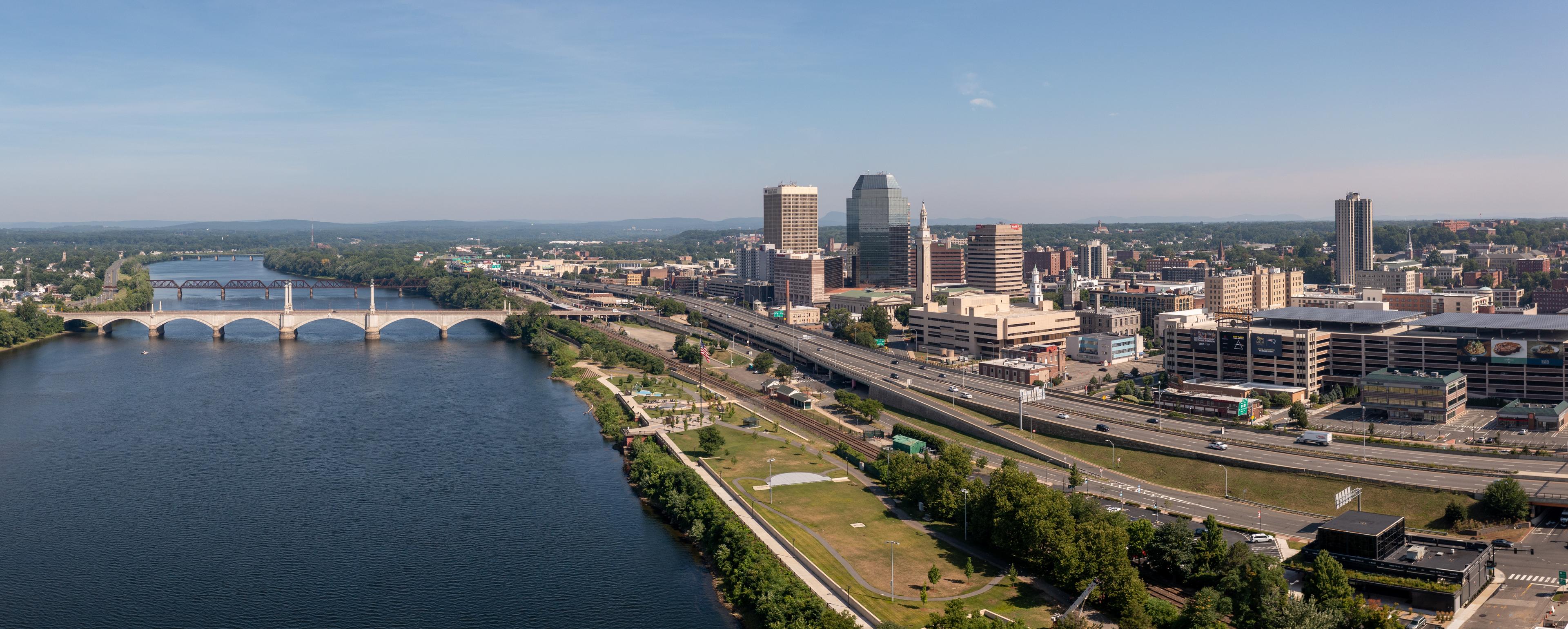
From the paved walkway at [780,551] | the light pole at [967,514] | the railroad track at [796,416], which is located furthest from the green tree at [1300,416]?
the paved walkway at [780,551]

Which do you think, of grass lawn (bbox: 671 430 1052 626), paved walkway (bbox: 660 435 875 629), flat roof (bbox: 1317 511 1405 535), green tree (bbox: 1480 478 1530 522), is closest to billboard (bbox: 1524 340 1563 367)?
green tree (bbox: 1480 478 1530 522)

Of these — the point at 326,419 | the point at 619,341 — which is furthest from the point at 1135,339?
the point at 326,419

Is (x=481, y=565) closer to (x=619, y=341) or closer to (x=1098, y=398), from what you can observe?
(x=1098, y=398)

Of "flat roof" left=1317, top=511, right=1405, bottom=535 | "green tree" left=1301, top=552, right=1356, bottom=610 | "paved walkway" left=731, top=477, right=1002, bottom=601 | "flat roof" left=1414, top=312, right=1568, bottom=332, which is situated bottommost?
"paved walkway" left=731, top=477, right=1002, bottom=601

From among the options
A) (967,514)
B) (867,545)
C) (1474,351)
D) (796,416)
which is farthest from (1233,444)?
(796,416)

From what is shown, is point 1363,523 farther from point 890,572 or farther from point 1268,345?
point 1268,345

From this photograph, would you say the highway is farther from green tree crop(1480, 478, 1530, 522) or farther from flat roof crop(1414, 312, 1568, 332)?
flat roof crop(1414, 312, 1568, 332)
